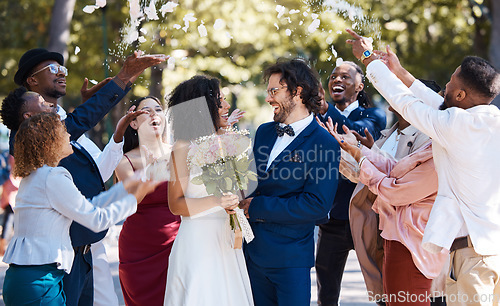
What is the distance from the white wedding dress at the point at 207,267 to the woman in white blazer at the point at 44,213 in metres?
0.59

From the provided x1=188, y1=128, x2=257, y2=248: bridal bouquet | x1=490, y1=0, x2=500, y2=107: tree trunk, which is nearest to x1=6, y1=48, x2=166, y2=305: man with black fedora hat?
x1=188, y1=128, x2=257, y2=248: bridal bouquet

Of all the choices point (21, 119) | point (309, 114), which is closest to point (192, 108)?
point (309, 114)

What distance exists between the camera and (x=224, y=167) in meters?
4.21

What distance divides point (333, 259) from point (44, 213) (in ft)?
9.22

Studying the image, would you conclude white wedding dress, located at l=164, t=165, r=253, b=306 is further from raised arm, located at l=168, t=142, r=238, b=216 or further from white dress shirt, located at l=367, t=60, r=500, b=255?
white dress shirt, located at l=367, t=60, r=500, b=255

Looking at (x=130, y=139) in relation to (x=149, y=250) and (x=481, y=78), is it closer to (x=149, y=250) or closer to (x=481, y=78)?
(x=149, y=250)

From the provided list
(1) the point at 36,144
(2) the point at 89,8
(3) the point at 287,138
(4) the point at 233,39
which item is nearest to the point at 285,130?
(3) the point at 287,138

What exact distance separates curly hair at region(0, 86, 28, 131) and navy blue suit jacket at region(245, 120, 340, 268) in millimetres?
1797

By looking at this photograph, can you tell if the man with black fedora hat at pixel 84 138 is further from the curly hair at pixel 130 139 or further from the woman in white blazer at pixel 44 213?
the woman in white blazer at pixel 44 213

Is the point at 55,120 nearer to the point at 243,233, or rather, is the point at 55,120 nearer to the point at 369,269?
the point at 243,233

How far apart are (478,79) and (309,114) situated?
120cm

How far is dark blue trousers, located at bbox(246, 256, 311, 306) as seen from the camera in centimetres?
409

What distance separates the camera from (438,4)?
21.6 m

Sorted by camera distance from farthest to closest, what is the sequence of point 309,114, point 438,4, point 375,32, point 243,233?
1. point 438,4
2. point 375,32
3. point 309,114
4. point 243,233
